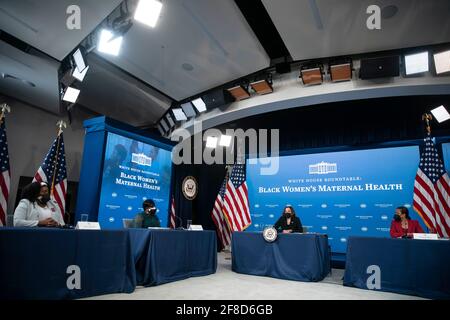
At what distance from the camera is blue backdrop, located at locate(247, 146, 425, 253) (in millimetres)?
5371

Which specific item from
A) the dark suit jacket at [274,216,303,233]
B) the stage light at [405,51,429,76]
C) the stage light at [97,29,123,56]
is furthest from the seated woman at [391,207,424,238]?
the stage light at [97,29,123,56]

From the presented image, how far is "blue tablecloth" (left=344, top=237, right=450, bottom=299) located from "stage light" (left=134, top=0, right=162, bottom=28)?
350cm

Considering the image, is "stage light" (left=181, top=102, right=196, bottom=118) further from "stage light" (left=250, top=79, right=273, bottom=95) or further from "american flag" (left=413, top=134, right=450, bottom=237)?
"american flag" (left=413, top=134, right=450, bottom=237)

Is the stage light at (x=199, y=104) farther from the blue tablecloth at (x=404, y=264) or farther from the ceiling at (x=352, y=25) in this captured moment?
the blue tablecloth at (x=404, y=264)

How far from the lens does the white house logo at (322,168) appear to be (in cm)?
607

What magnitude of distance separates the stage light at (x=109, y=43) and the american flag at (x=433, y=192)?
16.2 feet

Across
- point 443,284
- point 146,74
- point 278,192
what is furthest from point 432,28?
point 146,74

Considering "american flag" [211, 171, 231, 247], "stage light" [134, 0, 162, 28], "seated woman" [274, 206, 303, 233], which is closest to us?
"stage light" [134, 0, 162, 28]

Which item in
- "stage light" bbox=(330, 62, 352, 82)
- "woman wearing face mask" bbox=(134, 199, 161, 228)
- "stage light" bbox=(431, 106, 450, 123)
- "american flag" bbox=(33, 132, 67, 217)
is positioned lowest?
"woman wearing face mask" bbox=(134, 199, 161, 228)

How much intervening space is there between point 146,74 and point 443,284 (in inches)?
205

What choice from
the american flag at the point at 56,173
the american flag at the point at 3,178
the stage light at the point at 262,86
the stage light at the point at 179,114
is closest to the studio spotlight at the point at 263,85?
the stage light at the point at 262,86

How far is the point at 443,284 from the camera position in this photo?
2.85m

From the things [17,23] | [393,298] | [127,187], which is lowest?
[393,298]
